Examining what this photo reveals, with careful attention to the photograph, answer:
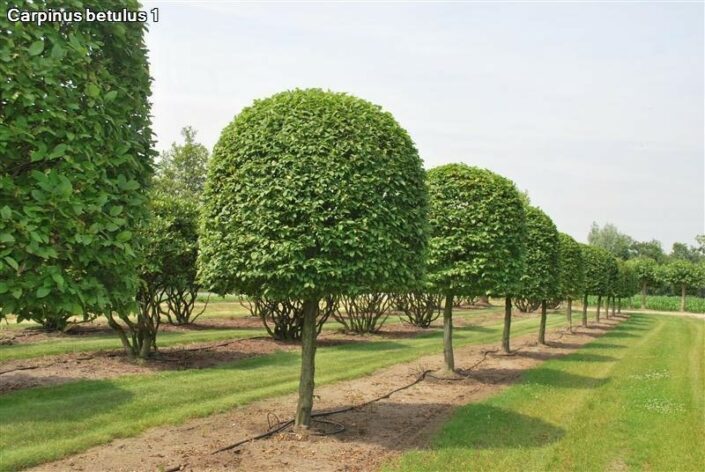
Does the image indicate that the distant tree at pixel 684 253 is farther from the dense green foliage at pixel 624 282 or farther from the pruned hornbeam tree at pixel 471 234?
the pruned hornbeam tree at pixel 471 234

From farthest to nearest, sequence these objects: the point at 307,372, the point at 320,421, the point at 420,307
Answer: the point at 420,307, the point at 320,421, the point at 307,372

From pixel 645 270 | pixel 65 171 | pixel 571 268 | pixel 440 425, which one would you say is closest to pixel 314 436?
pixel 440 425

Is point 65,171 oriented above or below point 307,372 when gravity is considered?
above

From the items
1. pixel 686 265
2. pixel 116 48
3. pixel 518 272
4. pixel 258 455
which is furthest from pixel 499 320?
pixel 686 265

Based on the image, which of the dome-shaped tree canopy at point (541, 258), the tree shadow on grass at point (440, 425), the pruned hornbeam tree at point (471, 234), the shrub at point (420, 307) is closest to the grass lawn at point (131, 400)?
the tree shadow on grass at point (440, 425)

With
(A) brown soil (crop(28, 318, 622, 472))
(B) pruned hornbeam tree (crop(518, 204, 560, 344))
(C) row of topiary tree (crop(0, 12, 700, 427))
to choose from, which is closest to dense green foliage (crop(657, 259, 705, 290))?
(B) pruned hornbeam tree (crop(518, 204, 560, 344))

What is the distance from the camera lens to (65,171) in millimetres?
4695

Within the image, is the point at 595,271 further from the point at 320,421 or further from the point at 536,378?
the point at 320,421

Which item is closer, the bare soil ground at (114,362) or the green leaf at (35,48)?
the green leaf at (35,48)

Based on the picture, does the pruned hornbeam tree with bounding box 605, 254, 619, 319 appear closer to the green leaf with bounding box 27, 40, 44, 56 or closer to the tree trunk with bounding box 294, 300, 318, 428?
the tree trunk with bounding box 294, 300, 318, 428

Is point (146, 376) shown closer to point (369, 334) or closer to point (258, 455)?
point (258, 455)

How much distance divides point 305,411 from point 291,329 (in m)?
11.9

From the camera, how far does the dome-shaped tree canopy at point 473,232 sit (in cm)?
1393

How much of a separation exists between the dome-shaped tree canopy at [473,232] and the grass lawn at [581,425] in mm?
2670
